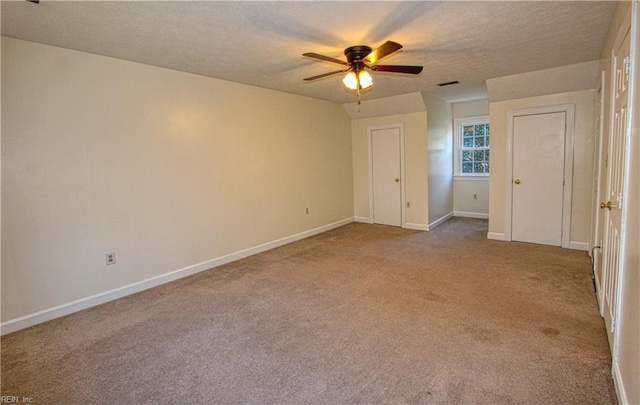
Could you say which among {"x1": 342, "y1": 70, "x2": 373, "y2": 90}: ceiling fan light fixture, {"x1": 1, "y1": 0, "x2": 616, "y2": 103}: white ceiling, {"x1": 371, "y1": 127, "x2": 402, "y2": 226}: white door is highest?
{"x1": 1, "y1": 0, "x2": 616, "y2": 103}: white ceiling

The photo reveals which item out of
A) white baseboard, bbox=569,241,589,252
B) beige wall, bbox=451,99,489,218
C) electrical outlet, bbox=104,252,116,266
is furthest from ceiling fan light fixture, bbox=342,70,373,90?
beige wall, bbox=451,99,489,218

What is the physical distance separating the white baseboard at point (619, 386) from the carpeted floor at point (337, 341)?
0.06 metres

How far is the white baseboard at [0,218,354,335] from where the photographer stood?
2.77m

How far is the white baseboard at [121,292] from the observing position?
2768mm

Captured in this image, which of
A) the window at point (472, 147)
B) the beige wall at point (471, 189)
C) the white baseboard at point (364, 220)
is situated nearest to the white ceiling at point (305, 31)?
the beige wall at point (471, 189)

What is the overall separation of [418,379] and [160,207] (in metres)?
3.08

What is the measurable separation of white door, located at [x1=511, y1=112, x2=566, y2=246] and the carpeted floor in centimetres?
81

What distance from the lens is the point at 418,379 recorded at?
2.00 meters

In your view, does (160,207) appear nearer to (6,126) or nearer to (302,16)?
(6,126)

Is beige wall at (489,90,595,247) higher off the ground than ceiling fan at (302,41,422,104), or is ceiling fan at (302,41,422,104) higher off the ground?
ceiling fan at (302,41,422,104)

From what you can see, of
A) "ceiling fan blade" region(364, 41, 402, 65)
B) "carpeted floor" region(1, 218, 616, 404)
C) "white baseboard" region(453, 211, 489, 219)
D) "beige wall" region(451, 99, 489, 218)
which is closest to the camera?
"carpeted floor" region(1, 218, 616, 404)

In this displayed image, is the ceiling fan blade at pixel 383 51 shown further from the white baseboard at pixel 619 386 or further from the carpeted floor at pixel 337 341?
the white baseboard at pixel 619 386

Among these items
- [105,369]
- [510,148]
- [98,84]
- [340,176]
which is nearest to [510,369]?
[105,369]

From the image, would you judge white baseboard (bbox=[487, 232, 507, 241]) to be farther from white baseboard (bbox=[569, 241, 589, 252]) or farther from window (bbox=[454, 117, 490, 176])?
window (bbox=[454, 117, 490, 176])
